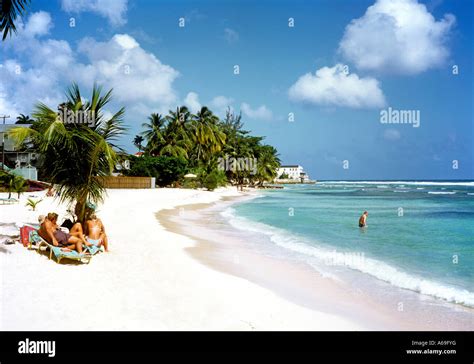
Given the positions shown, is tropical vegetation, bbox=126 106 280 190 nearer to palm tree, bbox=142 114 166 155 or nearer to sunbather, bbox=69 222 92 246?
palm tree, bbox=142 114 166 155

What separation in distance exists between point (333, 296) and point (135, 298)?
3239 millimetres

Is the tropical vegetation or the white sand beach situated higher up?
the tropical vegetation

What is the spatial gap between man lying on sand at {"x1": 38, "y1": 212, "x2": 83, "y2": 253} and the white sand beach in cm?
38

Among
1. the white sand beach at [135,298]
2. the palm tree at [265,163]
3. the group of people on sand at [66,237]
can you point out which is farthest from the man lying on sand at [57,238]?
the palm tree at [265,163]

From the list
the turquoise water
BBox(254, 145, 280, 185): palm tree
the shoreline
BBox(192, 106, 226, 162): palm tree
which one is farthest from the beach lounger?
BBox(254, 145, 280, 185): palm tree

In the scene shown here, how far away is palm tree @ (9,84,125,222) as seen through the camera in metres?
8.92

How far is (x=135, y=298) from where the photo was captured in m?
5.94

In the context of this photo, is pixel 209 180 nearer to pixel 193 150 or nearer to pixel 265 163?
pixel 193 150

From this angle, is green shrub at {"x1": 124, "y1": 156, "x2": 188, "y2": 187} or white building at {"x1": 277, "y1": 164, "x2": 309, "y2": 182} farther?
white building at {"x1": 277, "y1": 164, "x2": 309, "y2": 182}
